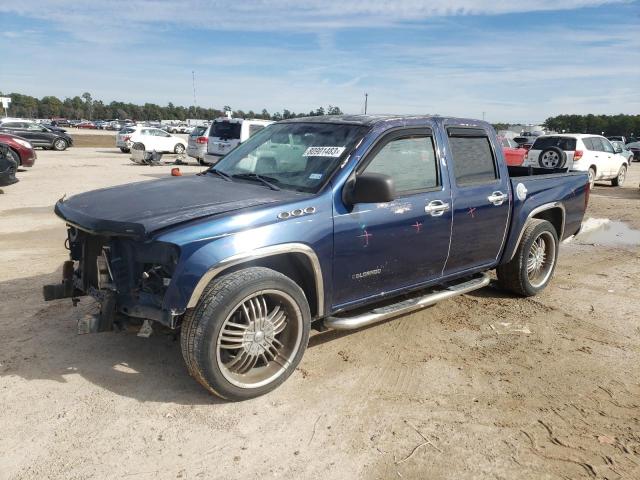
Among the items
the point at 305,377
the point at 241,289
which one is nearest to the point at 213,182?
the point at 241,289

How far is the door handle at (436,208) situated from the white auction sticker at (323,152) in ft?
2.82

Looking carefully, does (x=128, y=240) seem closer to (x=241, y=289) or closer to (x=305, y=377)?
(x=241, y=289)

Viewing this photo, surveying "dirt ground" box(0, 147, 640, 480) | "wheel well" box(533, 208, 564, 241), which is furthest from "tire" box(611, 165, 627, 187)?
"dirt ground" box(0, 147, 640, 480)

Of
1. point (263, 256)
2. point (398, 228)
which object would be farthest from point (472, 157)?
point (263, 256)

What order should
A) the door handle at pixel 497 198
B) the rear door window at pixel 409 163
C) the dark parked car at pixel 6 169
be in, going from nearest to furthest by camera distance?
the rear door window at pixel 409 163, the door handle at pixel 497 198, the dark parked car at pixel 6 169

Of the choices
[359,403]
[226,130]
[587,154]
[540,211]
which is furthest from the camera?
[226,130]

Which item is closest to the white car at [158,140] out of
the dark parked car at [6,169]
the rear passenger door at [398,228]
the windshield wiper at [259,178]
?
the dark parked car at [6,169]

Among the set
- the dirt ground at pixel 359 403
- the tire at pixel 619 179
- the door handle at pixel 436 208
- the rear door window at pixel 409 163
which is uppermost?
the rear door window at pixel 409 163

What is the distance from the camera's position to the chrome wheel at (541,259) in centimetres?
566

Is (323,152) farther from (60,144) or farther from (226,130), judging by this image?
(60,144)

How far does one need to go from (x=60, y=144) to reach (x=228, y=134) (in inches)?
670

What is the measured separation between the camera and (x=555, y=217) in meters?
5.96

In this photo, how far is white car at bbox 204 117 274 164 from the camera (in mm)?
16234

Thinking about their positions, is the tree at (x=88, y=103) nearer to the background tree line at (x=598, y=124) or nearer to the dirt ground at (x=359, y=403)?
the background tree line at (x=598, y=124)
